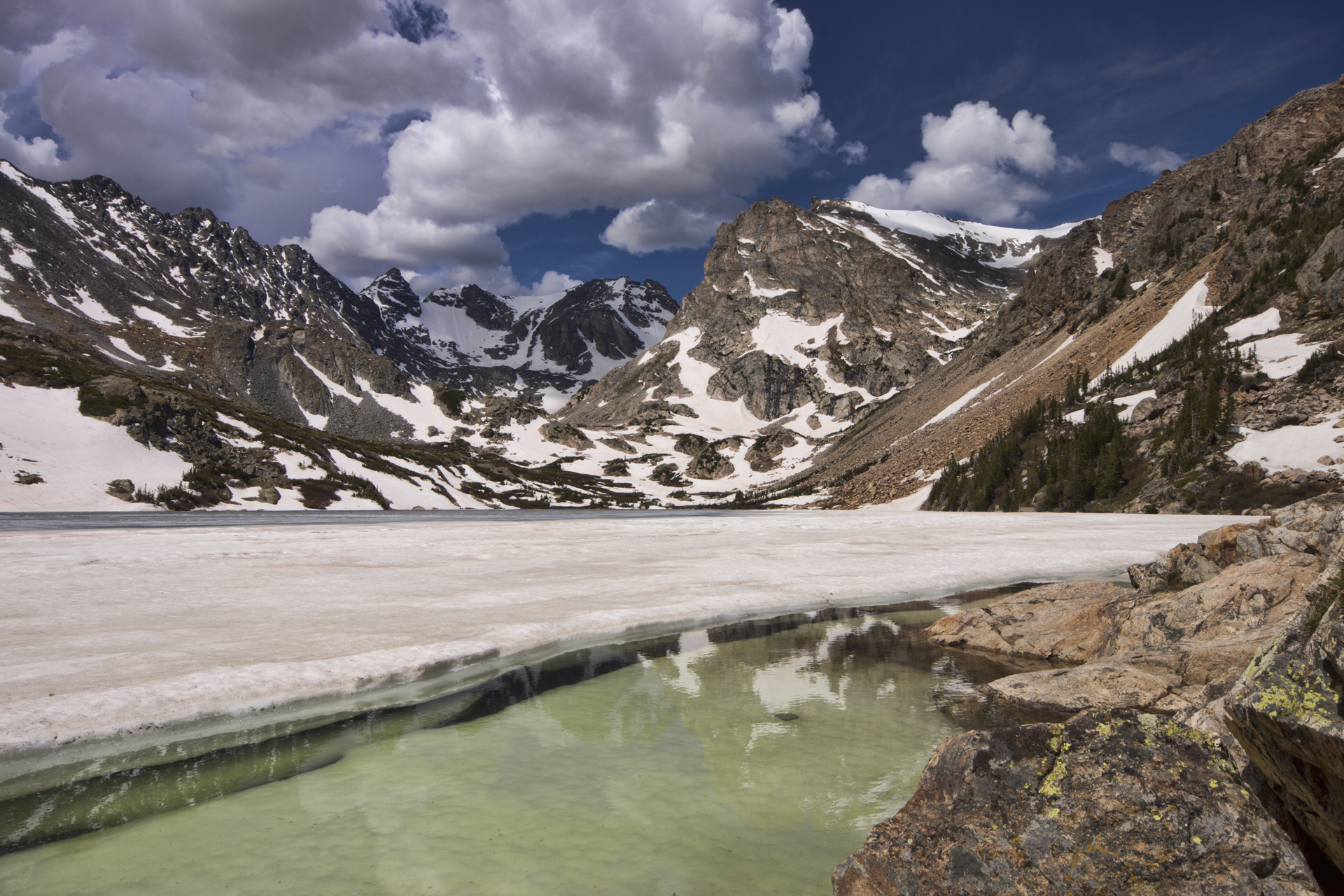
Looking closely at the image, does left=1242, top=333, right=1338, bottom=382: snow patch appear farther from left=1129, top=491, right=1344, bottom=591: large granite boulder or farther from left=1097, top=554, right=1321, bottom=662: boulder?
left=1097, top=554, right=1321, bottom=662: boulder

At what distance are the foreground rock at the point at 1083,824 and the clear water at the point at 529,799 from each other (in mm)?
1745

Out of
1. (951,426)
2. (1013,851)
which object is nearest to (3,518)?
(1013,851)

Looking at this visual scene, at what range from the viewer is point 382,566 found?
24.0 meters

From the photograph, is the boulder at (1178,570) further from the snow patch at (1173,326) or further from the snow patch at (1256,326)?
the snow patch at (1173,326)

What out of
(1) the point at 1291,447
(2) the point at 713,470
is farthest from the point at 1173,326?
(2) the point at 713,470

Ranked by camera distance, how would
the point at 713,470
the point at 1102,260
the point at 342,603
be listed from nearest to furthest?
the point at 342,603 < the point at 1102,260 < the point at 713,470

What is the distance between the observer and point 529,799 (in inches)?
295

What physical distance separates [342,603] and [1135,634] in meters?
18.5

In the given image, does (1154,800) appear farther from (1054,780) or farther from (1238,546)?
(1238,546)

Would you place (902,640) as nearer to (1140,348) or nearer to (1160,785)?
(1160,785)

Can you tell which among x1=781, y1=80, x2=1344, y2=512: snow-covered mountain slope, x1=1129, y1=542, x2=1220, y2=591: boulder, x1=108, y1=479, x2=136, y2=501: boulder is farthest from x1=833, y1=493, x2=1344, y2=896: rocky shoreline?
x1=108, y1=479, x2=136, y2=501: boulder

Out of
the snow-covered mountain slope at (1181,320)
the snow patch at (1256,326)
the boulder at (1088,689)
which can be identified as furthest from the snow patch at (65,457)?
the snow patch at (1256,326)

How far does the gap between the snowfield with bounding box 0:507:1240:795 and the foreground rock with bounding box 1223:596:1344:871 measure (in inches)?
425

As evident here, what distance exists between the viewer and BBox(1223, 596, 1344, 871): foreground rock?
151 inches
